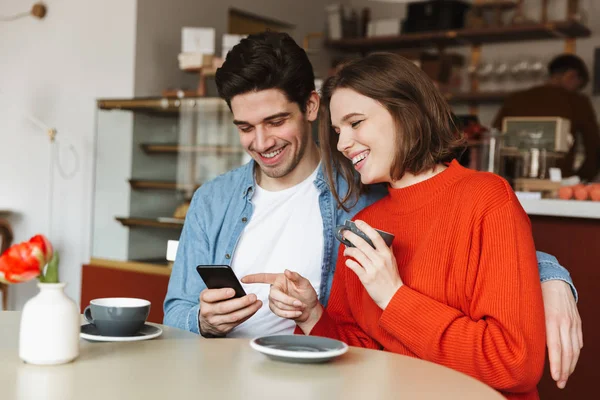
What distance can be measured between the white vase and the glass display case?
7.80 feet

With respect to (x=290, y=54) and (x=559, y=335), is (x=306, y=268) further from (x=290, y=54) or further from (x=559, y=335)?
(x=559, y=335)

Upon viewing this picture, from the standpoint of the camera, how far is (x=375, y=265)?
1.37 meters

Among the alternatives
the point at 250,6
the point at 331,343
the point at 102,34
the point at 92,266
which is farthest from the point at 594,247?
the point at 250,6

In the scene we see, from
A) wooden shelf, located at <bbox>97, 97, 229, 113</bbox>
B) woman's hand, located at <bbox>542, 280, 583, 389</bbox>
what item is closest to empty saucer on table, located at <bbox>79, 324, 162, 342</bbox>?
woman's hand, located at <bbox>542, 280, 583, 389</bbox>

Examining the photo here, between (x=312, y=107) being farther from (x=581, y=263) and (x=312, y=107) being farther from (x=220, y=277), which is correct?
(x=581, y=263)

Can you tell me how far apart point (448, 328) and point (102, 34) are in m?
3.82

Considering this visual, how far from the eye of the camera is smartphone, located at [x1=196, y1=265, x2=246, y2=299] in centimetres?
142

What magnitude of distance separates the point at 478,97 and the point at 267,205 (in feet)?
12.7

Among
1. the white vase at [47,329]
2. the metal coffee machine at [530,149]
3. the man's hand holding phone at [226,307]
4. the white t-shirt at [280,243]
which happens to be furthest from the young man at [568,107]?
the white vase at [47,329]

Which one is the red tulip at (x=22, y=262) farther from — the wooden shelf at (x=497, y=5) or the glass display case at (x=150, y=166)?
the wooden shelf at (x=497, y=5)

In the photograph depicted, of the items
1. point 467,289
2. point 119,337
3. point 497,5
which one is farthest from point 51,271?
point 497,5

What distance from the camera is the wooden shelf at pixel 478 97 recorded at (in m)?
5.39

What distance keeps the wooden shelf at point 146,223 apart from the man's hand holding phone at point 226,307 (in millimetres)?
2021

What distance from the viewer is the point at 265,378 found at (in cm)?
106
